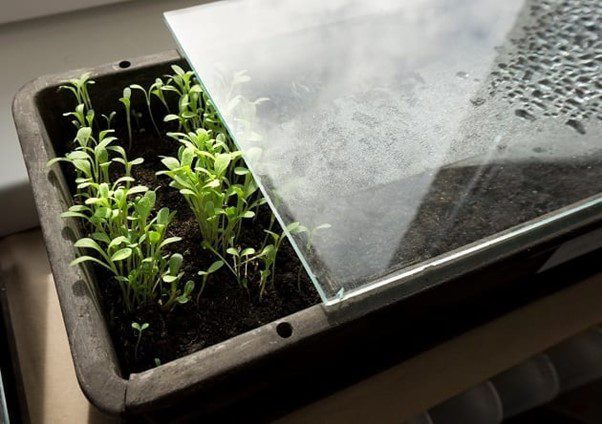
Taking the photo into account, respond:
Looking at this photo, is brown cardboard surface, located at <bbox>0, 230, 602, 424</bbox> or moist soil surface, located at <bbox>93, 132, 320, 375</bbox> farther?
brown cardboard surface, located at <bbox>0, 230, 602, 424</bbox>

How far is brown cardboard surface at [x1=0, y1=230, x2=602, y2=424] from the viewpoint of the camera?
768mm

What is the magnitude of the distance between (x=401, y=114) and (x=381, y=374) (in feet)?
1.19

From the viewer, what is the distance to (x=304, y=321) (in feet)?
1.80

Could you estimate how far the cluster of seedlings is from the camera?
626 millimetres

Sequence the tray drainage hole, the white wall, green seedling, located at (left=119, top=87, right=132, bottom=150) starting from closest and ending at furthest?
the tray drainage hole
green seedling, located at (left=119, top=87, right=132, bottom=150)
the white wall

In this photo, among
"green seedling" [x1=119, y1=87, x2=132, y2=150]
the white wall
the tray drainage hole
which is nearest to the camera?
the tray drainage hole

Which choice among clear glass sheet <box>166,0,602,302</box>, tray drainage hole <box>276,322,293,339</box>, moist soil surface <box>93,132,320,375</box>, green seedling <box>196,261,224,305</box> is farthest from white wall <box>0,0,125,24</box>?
tray drainage hole <box>276,322,293,339</box>

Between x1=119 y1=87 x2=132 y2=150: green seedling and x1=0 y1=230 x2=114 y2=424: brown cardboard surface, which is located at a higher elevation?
x1=119 y1=87 x2=132 y2=150: green seedling

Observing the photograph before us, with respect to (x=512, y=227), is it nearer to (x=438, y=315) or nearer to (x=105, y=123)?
(x=438, y=315)

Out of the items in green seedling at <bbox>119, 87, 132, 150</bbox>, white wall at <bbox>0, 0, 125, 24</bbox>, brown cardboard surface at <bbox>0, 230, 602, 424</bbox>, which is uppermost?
white wall at <bbox>0, 0, 125, 24</bbox>

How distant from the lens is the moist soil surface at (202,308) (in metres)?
0.62

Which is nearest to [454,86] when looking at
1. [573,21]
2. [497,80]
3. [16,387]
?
[497,80]

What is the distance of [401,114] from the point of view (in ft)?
2.52

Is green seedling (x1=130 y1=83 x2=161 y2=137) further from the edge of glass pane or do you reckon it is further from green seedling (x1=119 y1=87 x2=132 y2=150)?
the edge of glass pane
